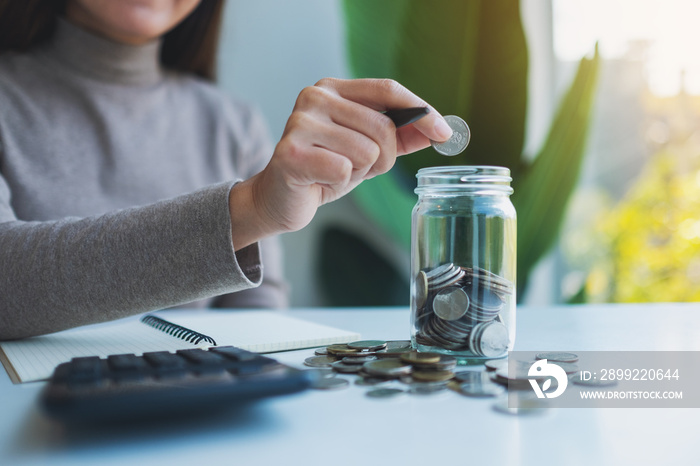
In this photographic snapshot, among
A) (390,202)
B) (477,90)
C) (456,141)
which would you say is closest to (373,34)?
(477,90)

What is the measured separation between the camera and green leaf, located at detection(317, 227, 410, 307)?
1.66 meters

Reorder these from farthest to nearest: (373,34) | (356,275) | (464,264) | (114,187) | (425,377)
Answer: (356,275)
(373,34)
(114,187)
(464,264)
(425,377)

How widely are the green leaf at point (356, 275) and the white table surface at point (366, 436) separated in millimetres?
1174

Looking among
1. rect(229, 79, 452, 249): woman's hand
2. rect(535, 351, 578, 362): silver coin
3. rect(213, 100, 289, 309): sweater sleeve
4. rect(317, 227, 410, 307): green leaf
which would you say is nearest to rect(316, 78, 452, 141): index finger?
rect(229, 79, 452, 249): woman's hand

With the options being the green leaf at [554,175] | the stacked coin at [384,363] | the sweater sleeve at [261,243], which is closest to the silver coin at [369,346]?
the stacked coin at [384,363]

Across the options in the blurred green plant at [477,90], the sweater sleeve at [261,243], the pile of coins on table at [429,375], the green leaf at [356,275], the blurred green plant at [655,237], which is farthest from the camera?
the blurred green plant at [655,237]

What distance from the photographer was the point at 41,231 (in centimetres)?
69

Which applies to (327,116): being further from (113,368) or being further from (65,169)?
(65,169)

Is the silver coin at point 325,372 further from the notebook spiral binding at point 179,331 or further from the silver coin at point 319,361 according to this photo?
the notebook spiral binding at point 179,331

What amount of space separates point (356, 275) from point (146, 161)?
2.22 ft

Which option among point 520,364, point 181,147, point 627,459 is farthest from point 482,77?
point 627,459

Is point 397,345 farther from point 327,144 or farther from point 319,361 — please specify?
point 327,144

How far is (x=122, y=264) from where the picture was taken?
0.64 metres

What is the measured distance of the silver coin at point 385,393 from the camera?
1.49 feet
